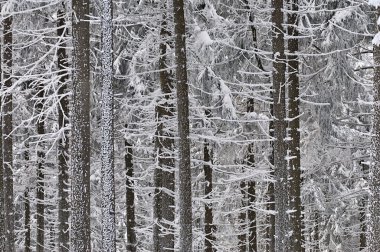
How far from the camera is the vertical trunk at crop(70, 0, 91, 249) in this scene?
11461 mm

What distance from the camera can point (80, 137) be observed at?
11.5 m

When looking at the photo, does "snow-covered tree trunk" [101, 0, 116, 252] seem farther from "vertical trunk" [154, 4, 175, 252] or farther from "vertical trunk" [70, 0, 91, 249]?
"vertical trunk" [154, 4, 175, 252]

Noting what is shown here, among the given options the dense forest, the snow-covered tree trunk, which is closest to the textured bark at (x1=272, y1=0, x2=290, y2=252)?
the dense forest

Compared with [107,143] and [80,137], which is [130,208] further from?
[80,137]

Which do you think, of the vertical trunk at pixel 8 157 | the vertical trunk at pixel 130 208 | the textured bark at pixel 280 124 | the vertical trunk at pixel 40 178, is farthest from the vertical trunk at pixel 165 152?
the vertical trunk at pixel 40 178

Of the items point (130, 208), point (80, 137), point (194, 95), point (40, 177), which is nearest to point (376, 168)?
point (80, 137)

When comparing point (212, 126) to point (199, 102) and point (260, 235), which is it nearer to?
point (199, 102)

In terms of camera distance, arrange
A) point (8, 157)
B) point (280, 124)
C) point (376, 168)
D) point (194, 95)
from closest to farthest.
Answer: point (376, 168), point (280, 124), point (194, 95), point (8, 157)

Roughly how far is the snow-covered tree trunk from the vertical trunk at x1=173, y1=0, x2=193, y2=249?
219 centimetres

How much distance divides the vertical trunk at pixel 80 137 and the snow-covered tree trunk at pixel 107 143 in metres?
0.34

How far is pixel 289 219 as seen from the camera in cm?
1448

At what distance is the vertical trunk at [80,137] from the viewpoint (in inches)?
451

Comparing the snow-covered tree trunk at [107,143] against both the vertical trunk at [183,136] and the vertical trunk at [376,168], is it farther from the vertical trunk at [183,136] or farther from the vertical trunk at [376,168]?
the vertical trunk at [376,168]

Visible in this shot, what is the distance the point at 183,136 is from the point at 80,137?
280 cm
